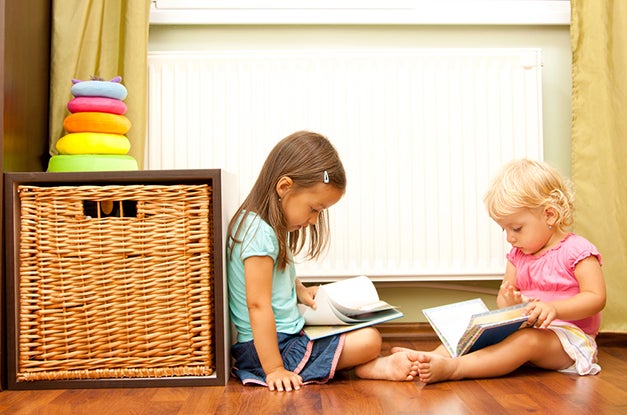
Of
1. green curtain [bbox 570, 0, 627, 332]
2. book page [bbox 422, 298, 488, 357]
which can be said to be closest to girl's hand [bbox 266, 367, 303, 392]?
book page [bbox 422, 298, 488, 357]

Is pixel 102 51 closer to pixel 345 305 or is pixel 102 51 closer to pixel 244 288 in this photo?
pixel 244 288

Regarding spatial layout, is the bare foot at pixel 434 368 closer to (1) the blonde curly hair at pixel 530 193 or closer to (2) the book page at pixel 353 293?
(2) the book page at pixel 353 293

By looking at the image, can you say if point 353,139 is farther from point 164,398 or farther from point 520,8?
point 164,398

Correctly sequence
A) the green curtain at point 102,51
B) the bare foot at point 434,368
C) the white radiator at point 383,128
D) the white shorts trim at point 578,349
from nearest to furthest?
the bare foot at point 434,368, the white shorts trim at point 578,349, the green curtain at point 102,51, the white radiator at point 383,128

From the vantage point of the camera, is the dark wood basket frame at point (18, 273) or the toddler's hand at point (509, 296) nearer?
the dark wood basket frame at point (18, 273)

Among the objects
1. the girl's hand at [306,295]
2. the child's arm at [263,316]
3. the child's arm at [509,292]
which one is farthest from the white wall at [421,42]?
the child's arm at [263,316]

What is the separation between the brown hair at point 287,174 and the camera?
135 cm

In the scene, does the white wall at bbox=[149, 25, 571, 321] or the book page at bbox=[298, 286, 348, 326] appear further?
the white wall at bbox=[149, 25, 571, 321]

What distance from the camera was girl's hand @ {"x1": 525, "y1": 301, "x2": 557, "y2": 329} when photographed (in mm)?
1305

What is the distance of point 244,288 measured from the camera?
1383mm

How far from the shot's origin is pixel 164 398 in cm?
121

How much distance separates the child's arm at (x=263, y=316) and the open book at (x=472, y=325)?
0.33 m

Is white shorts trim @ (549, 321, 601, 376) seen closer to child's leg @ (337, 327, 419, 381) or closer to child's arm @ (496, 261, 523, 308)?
child's arm @ (496, 261, 523, 308)

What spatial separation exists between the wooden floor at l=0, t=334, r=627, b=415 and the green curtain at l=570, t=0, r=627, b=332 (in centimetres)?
41
